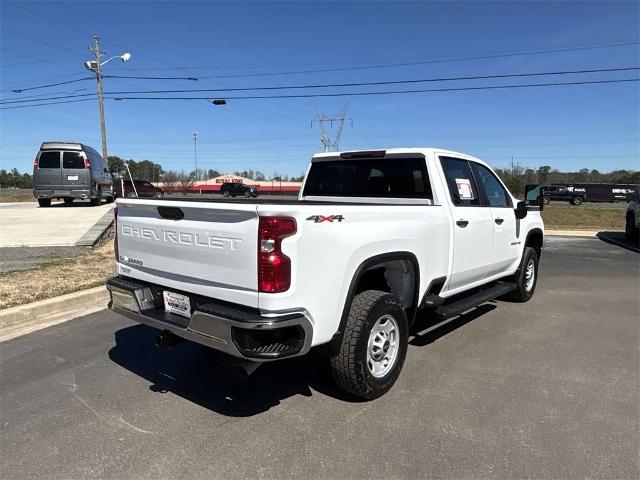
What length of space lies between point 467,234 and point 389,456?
2580 mm

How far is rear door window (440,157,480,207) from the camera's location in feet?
15.9

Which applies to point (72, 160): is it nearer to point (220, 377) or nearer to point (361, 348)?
point (220, 377)

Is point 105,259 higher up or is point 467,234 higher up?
point 467,234

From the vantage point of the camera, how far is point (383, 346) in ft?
12.5

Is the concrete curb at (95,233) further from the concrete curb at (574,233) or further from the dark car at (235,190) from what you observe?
the dark car at (235,190)

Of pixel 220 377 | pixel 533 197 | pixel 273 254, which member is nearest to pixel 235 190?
pixel 533 197

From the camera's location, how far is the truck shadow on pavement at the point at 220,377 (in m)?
3.70

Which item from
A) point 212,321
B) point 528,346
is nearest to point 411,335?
point 528,346

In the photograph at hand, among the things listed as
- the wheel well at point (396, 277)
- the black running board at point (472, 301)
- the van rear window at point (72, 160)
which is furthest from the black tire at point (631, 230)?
the van rear window at point (72, 160)

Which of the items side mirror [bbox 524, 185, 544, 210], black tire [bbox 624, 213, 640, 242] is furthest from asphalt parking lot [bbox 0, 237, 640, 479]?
black tire [bbox 624, 213, 640, 242]

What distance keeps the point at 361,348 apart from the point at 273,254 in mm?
1056

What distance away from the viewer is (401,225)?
12.5 ft

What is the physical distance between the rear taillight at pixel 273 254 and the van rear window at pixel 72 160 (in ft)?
53.4

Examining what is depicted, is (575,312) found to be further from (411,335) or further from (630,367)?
(411,335)
